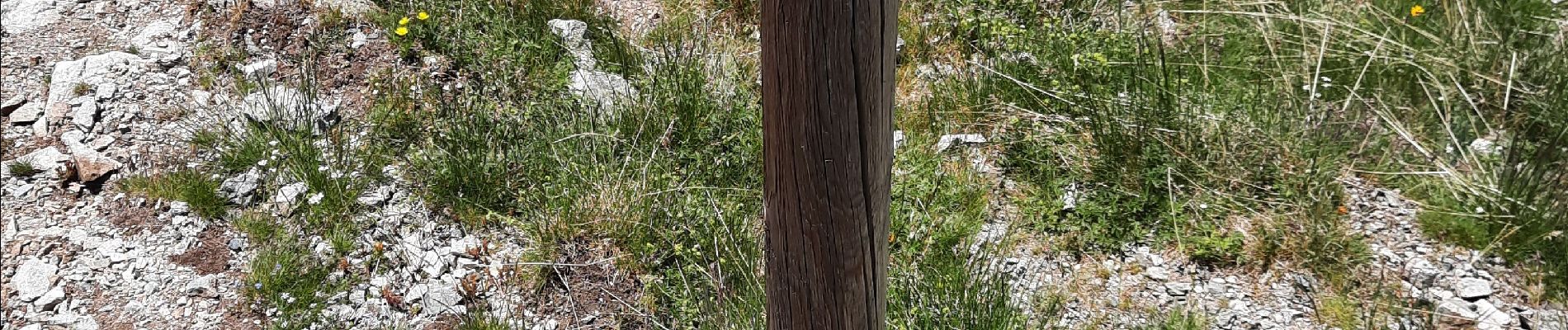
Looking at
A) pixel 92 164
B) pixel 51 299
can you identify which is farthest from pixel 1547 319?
pixel 92 164

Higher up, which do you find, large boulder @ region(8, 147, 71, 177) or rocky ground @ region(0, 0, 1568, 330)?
large boulder @ region(8, 147, 71, 177)

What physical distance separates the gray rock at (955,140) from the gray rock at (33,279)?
2951 millimetres

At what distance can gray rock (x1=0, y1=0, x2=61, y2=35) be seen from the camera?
4449 millimetres

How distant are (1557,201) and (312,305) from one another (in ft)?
13.0

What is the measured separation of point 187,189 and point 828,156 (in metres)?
2.86

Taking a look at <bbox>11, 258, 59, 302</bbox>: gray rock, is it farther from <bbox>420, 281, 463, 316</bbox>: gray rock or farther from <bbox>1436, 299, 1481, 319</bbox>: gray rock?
<bbox>1436, 299, 1481, 319</bbox>: gray rock

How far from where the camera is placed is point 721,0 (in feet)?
15.3

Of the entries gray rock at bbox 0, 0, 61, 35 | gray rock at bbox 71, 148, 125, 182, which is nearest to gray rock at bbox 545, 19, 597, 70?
gray rock at bbox 71, 148, 125, 182

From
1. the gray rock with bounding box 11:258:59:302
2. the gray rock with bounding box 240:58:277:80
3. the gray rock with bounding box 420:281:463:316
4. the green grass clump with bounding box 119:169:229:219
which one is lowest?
the gray rock with bounding box 420:281:463:316

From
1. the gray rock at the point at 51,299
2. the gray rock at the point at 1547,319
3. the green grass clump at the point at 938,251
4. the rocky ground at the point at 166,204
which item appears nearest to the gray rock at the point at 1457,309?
the gray rock at the point at 1547,319

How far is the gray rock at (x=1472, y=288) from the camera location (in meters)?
3.45

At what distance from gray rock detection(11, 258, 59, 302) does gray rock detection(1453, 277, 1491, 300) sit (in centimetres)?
442

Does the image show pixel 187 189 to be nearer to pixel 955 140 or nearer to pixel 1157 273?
pixel 955 140

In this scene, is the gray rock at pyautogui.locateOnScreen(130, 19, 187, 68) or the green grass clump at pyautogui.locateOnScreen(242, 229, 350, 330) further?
the gray rock at pyautogui.locateOnScreen(130, 19, 187, 68)
